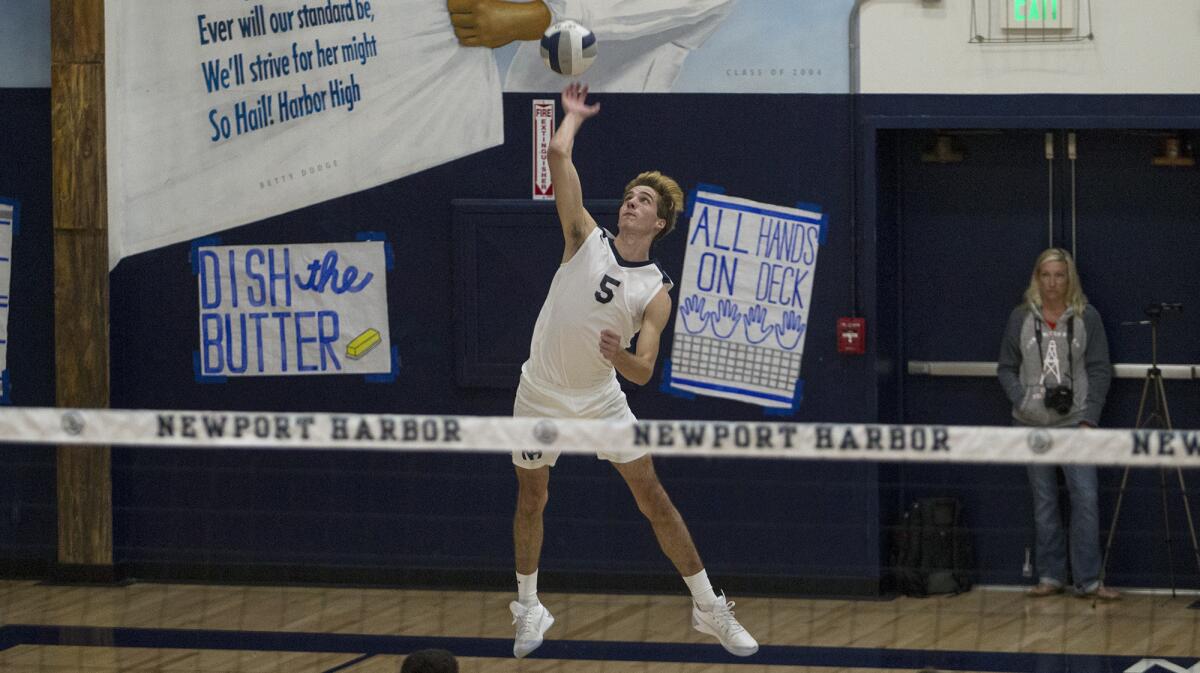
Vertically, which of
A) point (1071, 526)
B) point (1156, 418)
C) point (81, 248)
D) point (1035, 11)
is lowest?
point (1071, 526)

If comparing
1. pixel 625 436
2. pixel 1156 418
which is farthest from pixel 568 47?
pixel 1156 418

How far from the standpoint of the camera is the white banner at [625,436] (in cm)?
617

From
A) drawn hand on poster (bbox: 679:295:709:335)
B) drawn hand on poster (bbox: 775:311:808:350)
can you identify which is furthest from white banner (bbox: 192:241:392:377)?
drawn hand on poster (bbox: 775:311:808:350)

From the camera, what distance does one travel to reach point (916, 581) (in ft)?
35.0

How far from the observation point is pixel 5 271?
443 inches

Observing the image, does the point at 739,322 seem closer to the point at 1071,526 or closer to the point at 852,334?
the point at 852,334

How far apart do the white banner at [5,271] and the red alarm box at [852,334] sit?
Result: 5722 millimetres

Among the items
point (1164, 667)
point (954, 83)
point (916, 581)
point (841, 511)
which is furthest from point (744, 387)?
point (1164, 667)

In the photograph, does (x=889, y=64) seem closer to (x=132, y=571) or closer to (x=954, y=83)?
(x=954, y=83)

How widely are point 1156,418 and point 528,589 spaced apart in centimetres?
466

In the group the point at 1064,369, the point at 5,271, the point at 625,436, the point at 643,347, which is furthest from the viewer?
the point at 5,271

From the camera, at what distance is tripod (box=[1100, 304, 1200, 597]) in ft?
33.6

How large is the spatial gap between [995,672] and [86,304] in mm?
6337

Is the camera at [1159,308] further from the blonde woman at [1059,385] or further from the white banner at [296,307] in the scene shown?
the white banner at [296,307]
